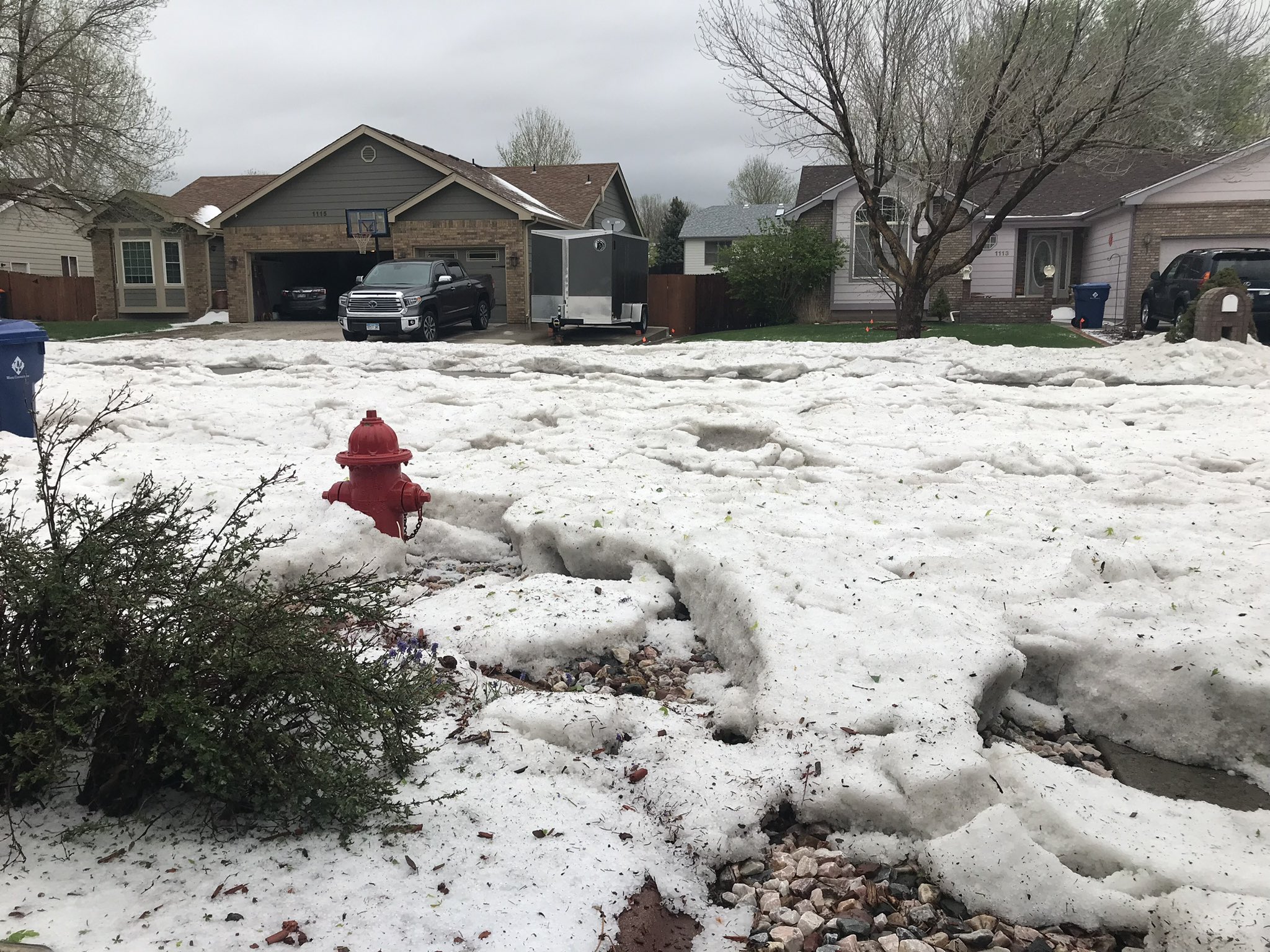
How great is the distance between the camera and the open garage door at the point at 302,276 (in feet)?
102

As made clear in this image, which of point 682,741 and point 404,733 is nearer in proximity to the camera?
point 404,733

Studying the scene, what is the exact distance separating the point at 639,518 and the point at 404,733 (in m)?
2.65

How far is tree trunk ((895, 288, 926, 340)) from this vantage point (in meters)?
20.0

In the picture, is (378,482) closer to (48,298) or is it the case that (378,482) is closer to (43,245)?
(48,298)

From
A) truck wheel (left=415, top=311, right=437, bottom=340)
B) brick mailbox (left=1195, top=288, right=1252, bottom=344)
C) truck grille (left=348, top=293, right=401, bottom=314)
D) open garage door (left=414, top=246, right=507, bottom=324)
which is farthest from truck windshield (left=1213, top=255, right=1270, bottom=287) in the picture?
open garage door (left=414, top=246, right=507, bottom=324)

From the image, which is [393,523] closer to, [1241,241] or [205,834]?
[205,834]

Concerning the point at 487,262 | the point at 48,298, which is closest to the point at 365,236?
the point at 487,262

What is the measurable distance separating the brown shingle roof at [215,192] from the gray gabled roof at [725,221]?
20513mm

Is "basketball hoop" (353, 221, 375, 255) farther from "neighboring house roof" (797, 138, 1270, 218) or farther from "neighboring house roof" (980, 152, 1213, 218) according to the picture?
"neighboring house roof" (980, 152, 1213, 218)

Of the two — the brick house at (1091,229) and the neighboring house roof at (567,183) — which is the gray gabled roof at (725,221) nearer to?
the neighboring house roof at (567,183)

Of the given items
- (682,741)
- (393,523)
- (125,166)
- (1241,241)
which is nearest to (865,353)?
(393,523)

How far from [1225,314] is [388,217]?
22319 mm

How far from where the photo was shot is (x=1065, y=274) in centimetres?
2945

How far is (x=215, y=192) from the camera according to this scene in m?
36.2
